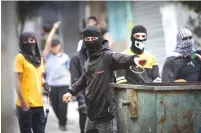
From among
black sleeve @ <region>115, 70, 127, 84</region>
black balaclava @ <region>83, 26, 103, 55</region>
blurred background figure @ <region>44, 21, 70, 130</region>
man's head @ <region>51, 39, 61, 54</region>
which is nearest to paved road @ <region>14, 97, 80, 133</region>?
blurred background figure @ <region>44, 21, 70, 130</region>

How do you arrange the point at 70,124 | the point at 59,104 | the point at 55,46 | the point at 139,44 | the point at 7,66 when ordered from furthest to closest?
1. the point at 70,124
2. the point at 55,46
3. the point at 59,104
4. the point at 139,44
5. the point at 7,66

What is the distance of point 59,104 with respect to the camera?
31.0 feet

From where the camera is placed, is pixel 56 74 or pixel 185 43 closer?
pixel 185 43

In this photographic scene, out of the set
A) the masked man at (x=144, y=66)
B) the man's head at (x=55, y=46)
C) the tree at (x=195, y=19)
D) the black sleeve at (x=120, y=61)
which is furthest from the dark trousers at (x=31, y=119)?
the tree at (x=195, y=19)

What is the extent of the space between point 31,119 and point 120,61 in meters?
1.64

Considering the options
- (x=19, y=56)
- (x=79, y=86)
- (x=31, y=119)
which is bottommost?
(x=31, y=119)

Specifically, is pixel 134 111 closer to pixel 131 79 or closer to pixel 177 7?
pixel 131 79

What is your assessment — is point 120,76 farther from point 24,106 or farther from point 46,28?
point 46,28

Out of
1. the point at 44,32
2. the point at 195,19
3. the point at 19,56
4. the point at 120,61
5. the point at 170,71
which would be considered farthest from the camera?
the point at 44,32

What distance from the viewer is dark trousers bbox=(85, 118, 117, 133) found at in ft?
18.6

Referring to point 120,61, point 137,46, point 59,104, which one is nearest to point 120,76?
point 137,46

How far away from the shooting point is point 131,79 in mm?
6543

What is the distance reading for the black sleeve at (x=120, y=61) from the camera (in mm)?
5375

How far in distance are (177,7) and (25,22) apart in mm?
5080
